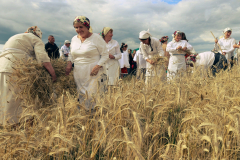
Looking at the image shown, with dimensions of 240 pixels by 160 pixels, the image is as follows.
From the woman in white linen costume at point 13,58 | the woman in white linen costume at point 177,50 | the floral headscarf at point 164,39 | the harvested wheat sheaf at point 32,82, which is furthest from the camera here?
the floral headscarf at point 164,39

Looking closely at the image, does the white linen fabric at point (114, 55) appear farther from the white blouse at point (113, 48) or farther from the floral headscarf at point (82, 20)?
the floral headscarf at point (82, 20)

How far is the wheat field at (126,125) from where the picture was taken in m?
1.12

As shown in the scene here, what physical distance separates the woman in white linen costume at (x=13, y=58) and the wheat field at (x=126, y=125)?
7.7 inches

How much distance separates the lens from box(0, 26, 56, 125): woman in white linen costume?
254 centimetres

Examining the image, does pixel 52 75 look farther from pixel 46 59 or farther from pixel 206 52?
pixel 206 52

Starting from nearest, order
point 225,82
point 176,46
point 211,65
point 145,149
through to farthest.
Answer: point 145,149 → point 225,82 → point 176,46 → point 211,65

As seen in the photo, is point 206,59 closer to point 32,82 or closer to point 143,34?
point 143,34

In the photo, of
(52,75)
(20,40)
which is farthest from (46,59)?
(20,40)

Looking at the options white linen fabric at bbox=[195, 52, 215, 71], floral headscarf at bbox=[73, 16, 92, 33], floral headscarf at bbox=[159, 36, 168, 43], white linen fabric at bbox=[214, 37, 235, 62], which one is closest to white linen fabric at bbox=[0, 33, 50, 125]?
floral headscarf at bbox=[73, 16, 92, 33]

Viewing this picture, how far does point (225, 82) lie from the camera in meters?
3.46

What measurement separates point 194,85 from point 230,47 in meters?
6.12

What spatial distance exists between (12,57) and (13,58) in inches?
0.9

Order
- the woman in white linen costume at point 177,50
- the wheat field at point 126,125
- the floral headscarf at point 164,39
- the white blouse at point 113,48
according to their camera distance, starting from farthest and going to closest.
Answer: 1. the floral headscarf at point 164,39
2. the woman in white linen costume at point 177,50
3. the white blouse at point 113,48
4. the wheat field at point 126,125

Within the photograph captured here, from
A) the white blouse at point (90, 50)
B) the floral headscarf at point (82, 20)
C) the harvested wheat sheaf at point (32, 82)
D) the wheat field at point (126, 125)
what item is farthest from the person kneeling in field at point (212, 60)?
the harvested wheat sheaf at point (32, 82)
